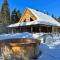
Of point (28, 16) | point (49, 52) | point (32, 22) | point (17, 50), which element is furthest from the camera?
point (28, 16)

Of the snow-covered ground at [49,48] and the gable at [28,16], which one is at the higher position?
the gable at [28,16]

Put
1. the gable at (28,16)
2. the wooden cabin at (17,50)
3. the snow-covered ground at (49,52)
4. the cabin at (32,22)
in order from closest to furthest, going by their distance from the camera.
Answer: the wooden cabin at (17,50)
the snow-covered ground at (49,52)
the cabin at (32,22)
the gable at (28,16)

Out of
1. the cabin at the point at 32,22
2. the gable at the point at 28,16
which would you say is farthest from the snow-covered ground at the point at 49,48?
the gable at the point at 28,16

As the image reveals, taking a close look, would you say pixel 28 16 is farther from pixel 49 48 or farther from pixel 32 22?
pixel 49 48

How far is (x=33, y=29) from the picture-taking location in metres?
37.0

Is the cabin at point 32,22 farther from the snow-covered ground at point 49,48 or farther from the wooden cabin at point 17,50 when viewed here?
the wooden cabin at point 17,50

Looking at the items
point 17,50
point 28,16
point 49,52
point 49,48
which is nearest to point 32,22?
point 28,16

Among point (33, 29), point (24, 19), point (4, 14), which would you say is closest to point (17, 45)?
point (33, 29)


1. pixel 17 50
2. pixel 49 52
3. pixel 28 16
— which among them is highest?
pixel 28 16

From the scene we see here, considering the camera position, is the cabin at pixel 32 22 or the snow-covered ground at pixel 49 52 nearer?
the snow-covered ground at pixel 49 52

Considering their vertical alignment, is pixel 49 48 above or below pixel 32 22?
below

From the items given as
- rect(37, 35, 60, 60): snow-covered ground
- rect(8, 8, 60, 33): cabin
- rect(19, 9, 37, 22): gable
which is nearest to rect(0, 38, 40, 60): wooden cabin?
rect(37, 35, 60, 60): snow-covered ground

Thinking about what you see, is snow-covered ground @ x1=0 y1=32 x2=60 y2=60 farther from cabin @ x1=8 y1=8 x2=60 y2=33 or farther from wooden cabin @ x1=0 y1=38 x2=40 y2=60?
cabin @ x1=8 y1=8 x2=60 y2=33

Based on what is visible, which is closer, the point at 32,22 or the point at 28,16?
the point at 32,22
